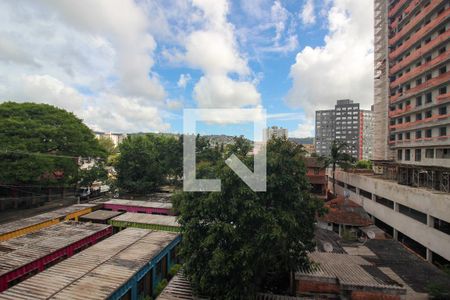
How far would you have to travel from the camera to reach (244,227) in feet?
24.1

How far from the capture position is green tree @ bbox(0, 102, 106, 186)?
17547 mm

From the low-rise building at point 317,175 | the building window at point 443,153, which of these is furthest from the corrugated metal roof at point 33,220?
the building window at point 443,153

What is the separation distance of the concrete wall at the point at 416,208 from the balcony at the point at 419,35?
13682mm

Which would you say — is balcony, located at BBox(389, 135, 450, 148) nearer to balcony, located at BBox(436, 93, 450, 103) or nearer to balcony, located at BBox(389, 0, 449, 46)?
balcony, located at BBox(436, 93, 450, 103)

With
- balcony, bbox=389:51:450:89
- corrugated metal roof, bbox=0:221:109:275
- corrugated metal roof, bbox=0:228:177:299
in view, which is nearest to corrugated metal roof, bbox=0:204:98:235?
corrugated metal roof, bbox=0:221:109:275

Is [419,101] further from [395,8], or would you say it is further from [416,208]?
[416,208]

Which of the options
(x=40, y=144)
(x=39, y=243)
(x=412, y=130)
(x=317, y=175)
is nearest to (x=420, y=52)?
(x=412, y=130)

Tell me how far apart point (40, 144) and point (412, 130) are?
1285 inches

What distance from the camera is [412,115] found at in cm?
2509

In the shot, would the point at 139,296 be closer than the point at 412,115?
Yes

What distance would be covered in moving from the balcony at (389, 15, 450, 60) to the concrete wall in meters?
13.7

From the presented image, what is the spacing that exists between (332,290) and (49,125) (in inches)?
871

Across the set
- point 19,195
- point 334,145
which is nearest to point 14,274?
point 19,195

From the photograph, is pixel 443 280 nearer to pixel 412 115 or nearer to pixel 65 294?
pixel 65 294
